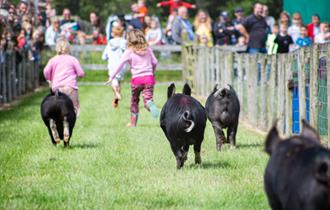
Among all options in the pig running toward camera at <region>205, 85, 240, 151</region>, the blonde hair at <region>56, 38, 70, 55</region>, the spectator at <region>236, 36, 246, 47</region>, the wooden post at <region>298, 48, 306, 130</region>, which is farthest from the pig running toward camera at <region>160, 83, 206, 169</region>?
the spectator at <region>236, 36, 246, 47</region>

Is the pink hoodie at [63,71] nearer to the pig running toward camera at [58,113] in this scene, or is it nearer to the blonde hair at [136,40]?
the pig running toward camera at [58,113]

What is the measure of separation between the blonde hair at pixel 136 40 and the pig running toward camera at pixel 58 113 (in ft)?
8.83

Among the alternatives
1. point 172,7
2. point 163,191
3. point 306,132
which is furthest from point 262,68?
point 172,7

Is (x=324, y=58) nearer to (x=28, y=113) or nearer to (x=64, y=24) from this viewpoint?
(x=28, y=113)

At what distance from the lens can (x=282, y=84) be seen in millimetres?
15969

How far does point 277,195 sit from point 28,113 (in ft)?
47.6

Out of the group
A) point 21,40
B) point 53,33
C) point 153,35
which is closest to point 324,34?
point 21,40

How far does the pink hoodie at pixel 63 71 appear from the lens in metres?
15.4

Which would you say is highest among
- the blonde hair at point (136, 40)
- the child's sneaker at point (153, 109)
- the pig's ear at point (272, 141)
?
the blonde hair at point (136, 40)

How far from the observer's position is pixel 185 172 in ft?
37.3

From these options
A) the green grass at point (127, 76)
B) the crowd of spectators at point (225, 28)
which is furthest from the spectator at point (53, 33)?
the crowd of spectators at point (225, 28)

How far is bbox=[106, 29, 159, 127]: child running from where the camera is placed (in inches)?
663

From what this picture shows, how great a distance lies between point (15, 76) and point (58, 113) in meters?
11.0

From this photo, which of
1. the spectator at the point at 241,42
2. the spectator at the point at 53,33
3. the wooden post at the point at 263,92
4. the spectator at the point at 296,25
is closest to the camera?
the wooden post at the point at 263,92
